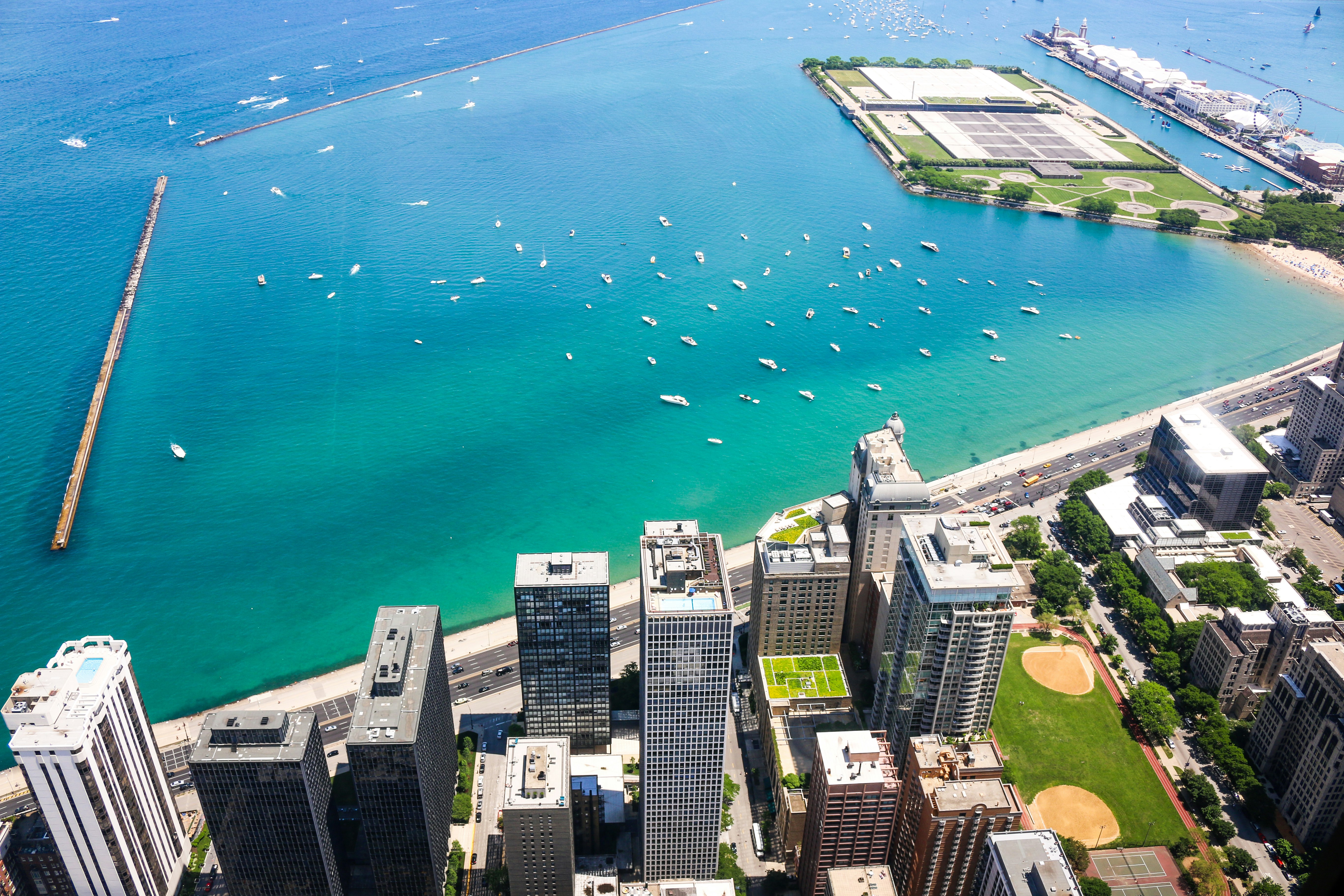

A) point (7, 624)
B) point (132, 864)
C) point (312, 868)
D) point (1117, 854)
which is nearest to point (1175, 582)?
point (1117, 854)

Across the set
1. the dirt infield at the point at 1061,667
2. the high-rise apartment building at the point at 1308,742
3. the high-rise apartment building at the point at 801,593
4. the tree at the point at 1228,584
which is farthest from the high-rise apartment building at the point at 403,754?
the tree at the point at 1228,584

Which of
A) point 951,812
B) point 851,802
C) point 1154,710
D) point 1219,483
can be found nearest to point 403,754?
point 851,802

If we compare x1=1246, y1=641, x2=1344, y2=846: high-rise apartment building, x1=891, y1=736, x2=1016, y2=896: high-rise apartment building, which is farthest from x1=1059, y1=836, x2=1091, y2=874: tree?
x1=1246, y1=641, x2=1344, y2=846: high-rise apartment building

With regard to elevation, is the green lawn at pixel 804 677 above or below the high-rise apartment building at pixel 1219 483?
below

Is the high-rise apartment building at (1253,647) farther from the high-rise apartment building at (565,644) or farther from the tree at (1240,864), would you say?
the high-rise apartment building at (565,644)

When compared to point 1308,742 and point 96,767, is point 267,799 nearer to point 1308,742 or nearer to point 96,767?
point 96,767
